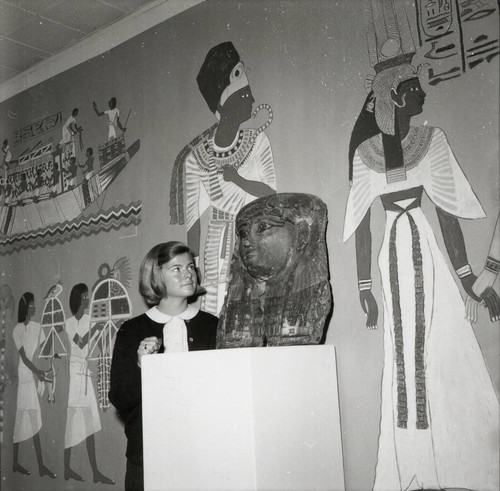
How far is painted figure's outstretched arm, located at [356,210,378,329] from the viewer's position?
8.68 ft

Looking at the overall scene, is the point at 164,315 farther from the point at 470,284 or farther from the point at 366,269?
the point at 470,284

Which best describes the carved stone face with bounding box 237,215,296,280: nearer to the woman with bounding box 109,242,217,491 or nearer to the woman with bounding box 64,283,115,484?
the woman with bounding box 109,242,217,491

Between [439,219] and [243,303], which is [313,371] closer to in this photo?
[243,303]

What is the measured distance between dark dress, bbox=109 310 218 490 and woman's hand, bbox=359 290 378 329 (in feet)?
2.44

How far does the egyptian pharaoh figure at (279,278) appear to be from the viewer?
Result: 8.07 ft

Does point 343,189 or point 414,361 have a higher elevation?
point 343,189

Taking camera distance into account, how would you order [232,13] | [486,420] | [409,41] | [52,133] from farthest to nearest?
1. [52,133]
2. [232,13]
3. [409,41]
4. [486,420]

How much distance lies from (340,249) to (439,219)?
471 millimetres

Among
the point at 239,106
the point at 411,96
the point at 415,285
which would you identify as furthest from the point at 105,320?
the point at 411,96

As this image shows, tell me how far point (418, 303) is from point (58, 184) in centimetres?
271

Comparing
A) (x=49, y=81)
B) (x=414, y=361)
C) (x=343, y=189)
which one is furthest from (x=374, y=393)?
(x=49, y=81)

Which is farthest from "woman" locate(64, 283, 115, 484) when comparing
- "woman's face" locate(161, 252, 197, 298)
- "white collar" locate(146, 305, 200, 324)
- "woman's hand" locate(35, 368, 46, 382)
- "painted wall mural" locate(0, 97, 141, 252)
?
"woman's face" locate(161, 252, 197, 298)

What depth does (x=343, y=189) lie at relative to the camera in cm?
279

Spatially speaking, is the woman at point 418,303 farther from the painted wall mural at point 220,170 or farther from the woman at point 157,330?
the woman at point 157,330
